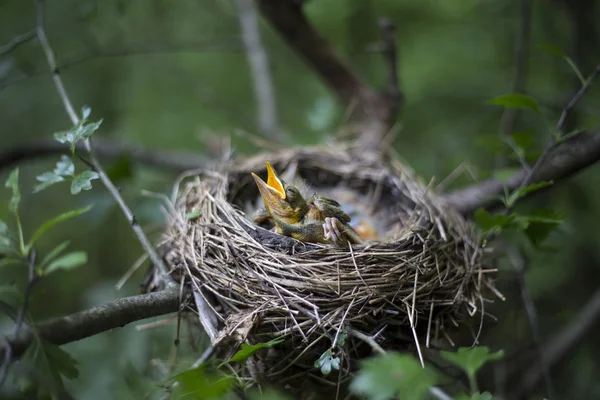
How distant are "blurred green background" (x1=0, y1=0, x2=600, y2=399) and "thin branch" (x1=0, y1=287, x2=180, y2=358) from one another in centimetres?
97

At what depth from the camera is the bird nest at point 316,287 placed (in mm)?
1810

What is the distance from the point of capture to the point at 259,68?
411 centimetres

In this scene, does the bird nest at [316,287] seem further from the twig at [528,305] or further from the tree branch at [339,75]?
the tree branch at [339,75]

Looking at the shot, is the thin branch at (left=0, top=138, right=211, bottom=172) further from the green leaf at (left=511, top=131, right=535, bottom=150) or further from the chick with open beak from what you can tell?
the green leaf at (left=511, top=131, right=535, bottom=150)

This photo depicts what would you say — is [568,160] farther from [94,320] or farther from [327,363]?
[94,320]

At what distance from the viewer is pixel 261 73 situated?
161 inches

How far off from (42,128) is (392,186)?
12.5 ft

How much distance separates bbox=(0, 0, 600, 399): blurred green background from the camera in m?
3.20

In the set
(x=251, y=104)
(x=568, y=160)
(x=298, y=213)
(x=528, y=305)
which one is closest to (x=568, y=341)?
(x=528, y=305)

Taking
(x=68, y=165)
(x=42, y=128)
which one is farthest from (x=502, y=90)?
(x=42, y=128)

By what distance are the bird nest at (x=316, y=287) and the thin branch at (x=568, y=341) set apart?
1290 millimetres

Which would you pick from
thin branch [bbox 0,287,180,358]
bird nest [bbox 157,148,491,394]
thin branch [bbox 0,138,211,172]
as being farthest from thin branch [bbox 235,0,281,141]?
thin branch [bbox 0,287,180,358]

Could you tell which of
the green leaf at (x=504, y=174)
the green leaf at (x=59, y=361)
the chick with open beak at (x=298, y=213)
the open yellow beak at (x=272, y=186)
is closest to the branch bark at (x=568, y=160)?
the green leaf at (x=504, y=174)

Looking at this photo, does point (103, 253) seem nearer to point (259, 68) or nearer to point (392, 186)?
point (259, 68)
